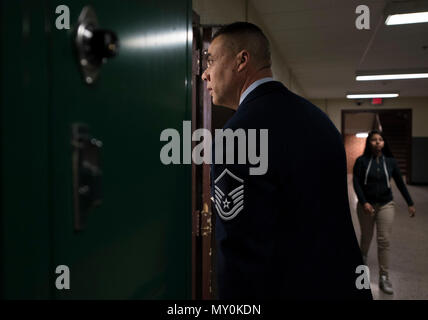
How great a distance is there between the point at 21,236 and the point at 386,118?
56.7 feet

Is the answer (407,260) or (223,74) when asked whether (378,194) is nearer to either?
(407,260)

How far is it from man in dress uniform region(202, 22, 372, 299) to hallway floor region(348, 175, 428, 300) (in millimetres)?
2588

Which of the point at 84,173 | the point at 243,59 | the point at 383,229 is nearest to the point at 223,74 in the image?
the point at 243,59

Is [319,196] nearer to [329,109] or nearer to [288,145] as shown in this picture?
[288,145]

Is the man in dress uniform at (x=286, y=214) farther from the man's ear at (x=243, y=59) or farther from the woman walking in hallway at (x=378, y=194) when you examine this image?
the woman walking in hallway at (x=378, y=194)

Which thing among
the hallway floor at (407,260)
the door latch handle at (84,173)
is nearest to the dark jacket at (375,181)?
the hallway floor at (407,260)

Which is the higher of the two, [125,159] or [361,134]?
[361,134]

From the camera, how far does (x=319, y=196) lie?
1.10 m

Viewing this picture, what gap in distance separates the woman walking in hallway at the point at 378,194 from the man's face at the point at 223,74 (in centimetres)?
264

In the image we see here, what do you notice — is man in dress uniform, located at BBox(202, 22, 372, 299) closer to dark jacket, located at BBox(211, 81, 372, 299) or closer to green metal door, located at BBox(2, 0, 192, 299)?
dark jacket, located at BBox(211, 81, 372, 299)

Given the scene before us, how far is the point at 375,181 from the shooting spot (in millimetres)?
3510

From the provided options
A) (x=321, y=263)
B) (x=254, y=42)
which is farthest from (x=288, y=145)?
(x=254, y=42)

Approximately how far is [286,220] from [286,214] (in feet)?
0.06

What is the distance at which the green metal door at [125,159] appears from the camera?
55 cm
